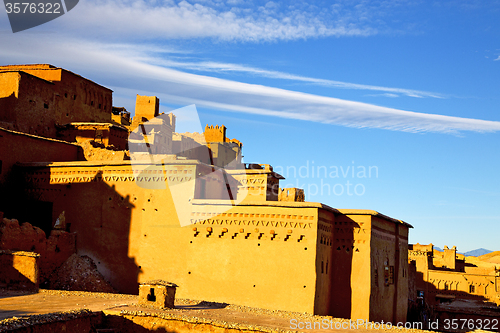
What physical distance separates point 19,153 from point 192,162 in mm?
8687

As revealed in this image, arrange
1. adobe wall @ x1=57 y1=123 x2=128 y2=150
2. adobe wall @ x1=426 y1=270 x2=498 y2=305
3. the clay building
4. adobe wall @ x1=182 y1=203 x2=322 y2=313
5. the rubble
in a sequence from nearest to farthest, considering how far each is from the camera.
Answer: adobe wall @ x1=182 y1=203 x2=322 y2=313 < the rubble < adobe wall @ x1=57 y1=123 x2=128 y2=150 < the clay building < adobe wall @ x1=426 y1=270 x2=498 y2=305

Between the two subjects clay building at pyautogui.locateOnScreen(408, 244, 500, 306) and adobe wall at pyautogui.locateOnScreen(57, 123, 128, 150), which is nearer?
adobe wall at pyautogui.locateOnScreen(57, 123, 128, 150)

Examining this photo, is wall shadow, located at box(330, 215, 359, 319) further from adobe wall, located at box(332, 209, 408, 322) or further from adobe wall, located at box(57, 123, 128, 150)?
adobe wall, located at box(57, 123, 128, 150)

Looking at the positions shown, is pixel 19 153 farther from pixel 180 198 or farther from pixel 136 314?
pixel 136 314

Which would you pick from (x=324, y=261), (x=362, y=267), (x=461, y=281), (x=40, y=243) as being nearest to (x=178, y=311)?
(x=324, y=261)

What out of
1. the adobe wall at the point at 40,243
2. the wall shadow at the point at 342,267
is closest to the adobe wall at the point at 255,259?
the wall shadow at the point at 342,267

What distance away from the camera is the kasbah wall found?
18.2 metres

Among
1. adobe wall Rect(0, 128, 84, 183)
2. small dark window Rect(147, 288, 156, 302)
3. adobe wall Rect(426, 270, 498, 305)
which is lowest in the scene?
adobe wall Rect(426, 270, 498, 305)

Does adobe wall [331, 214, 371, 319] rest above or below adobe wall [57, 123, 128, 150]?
below

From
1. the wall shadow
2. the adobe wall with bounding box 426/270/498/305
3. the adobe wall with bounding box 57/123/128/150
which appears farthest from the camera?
the adobe wall with bounding box 426/270/498/305

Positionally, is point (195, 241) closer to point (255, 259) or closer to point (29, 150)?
point (255, 259)

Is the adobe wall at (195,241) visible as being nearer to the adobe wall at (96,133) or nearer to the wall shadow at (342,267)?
the wall shadow at (342,267)

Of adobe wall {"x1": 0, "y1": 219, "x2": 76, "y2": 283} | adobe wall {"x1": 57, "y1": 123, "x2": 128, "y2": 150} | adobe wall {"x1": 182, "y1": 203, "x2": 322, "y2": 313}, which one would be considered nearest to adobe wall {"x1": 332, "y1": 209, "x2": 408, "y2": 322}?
adobe wall {"x1": 182, "y1": 203, "x2": 322, "y2": 313}

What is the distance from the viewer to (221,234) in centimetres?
1911
